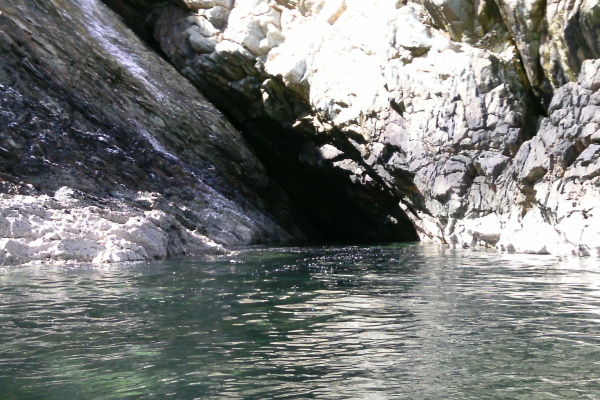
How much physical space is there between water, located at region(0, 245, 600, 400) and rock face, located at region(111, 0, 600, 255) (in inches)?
310

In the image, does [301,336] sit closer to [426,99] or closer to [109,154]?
[109,154]

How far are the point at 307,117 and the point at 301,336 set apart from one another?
85.1 ft

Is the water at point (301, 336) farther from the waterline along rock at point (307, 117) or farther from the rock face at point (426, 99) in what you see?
the rock face at point (426, 99)

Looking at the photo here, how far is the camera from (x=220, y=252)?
21875 millimetres

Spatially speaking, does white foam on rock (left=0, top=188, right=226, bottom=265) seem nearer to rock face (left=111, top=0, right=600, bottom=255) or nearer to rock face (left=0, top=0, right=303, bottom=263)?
rock face (left=0, top=0, right=303, bottom=263)

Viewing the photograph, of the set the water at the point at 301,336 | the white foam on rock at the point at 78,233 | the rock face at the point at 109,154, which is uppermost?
the rock face at the point at 109,154

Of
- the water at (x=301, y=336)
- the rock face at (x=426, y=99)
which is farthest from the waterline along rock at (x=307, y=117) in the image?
the water at (x=301, y=336)

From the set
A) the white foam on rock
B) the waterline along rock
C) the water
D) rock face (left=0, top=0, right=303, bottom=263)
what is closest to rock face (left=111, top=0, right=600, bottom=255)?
the waterline along rock

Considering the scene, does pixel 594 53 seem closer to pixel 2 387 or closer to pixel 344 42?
pixel 344 42

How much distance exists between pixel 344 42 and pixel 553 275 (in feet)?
62.6

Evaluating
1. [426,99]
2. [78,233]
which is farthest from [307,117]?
[78,233]

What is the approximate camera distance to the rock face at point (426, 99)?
67.8 feet

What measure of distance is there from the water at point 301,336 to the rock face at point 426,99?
7.87m

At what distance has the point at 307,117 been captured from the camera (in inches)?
1308
